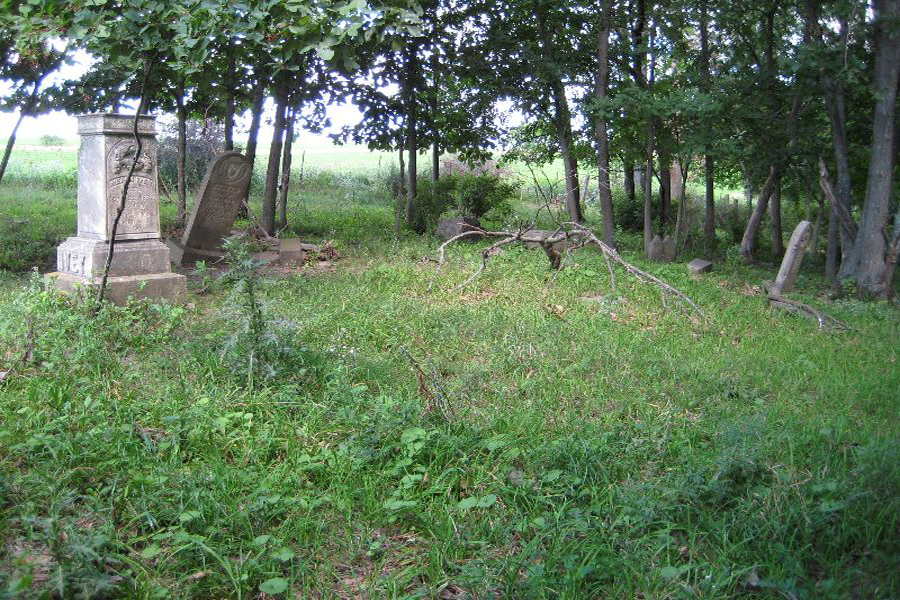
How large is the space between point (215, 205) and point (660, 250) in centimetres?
753

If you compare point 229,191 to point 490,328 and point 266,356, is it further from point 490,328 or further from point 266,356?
point 266,356

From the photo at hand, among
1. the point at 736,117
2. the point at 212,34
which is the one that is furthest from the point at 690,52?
the point at 212,34

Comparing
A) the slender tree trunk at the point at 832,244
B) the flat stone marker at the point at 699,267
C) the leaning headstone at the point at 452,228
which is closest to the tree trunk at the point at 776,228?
the slender tree trunk at the point at 832,244

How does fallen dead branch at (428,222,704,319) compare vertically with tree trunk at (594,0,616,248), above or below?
below

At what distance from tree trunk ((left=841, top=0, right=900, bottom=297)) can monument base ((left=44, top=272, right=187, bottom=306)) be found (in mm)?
9507

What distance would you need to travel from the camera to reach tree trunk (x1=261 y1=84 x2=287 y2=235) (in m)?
14.4

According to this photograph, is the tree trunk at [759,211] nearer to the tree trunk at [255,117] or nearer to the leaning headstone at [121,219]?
the tree trunk at [255,117]

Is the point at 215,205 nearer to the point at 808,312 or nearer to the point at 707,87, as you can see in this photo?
the point at 808,312

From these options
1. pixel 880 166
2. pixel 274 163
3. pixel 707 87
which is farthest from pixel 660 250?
pixel 274 163

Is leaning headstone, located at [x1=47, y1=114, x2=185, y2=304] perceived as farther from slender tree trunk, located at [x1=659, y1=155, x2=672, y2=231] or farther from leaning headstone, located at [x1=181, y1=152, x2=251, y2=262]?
slender tree trunk, located at [x1=659, y1=155, x2=672, y2=231]

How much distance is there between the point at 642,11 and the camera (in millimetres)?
16781

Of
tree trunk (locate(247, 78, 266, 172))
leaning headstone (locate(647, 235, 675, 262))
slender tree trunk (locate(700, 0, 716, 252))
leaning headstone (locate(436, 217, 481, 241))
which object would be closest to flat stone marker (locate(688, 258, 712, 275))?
leaning headstone (locate(647, 235, 675, 262))

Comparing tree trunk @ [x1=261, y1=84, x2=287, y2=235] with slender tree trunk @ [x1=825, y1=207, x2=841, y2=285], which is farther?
tree trunk @ [x1=261, y1=84, x2=287, y2=235]

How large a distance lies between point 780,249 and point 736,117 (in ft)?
17.3
